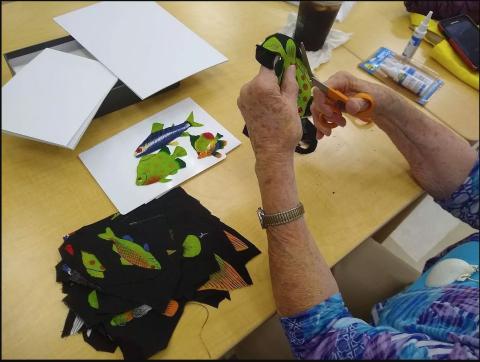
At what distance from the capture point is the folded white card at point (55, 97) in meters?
0.66

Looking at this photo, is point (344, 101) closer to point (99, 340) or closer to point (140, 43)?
point (140, 43)

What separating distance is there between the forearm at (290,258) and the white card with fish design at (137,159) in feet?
0.60

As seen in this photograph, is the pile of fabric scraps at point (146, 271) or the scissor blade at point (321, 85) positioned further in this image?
the scissor blade at point (321, 85)

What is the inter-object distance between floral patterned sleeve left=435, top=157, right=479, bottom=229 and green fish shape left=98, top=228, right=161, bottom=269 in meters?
0.64

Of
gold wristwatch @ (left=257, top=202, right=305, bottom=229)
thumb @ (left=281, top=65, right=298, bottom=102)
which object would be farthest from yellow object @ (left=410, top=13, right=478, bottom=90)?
gold wristwatch @ (left=257, top=202, right=305, bottom=229)

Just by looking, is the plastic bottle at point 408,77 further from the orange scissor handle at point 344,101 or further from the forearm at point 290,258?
the forearm at point 290,258

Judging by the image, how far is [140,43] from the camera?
83 cm

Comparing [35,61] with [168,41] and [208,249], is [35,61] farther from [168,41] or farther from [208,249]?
[208,249]

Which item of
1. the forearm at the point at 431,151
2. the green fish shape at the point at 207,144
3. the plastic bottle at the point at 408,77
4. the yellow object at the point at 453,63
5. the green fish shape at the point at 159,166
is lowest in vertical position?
the green fish shape at the point at 159,166

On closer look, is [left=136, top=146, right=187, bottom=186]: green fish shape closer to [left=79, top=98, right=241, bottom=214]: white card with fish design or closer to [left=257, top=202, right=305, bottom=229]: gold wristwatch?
[left=79, top=98, right=241, bottom=214]: white card with fish design

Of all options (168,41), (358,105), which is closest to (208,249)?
(358,105)

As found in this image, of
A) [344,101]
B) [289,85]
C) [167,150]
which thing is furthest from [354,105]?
[167,150]

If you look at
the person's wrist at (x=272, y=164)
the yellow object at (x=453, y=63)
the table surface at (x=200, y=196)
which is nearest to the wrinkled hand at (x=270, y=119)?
the person's wrist at (x=272, y=164)

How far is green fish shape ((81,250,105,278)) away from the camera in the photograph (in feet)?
1.82
